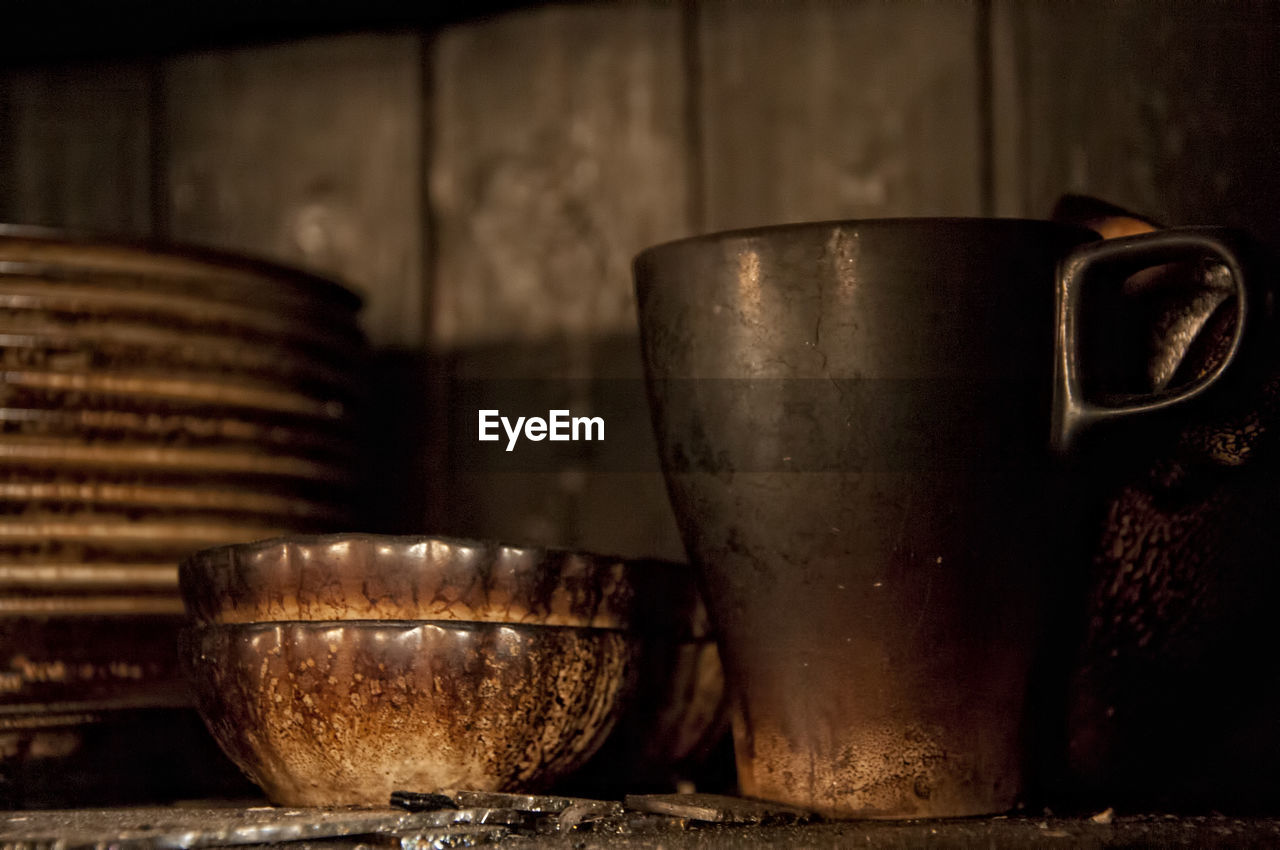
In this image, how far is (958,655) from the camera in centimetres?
43

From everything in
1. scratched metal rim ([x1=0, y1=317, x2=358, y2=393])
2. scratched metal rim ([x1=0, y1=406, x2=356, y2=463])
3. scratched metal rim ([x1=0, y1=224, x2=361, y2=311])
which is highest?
scratched metal rim ([x1=0, y1=224, x2=361, y2=311])

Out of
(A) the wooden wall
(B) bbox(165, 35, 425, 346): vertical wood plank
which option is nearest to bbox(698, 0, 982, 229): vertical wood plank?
(A) the wooden wall

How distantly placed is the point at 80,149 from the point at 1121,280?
608mm

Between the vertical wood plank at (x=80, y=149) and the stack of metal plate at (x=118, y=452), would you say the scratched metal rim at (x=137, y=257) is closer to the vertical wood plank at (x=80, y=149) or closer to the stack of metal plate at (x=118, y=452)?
the stack of metal plate at (x=118, y=452)

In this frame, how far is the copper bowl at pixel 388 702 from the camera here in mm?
401

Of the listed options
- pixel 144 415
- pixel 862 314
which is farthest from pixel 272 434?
pixel 862 314

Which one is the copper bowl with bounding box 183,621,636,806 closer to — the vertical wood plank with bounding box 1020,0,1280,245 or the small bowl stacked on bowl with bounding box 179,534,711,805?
the small bowl stacked on bowl with bounding box 179,534,711,805

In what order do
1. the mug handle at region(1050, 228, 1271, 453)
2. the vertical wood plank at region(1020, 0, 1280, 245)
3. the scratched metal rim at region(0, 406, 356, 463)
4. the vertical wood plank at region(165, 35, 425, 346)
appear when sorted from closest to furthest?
the mug handle at region(1050, 228, 1271, 453)
the scratched metal rim at region(0, 406, 356, 463)
the vertical wood plank at region(1020, 0, 1280, 245)
the vertical wood plank at region(165, 35, 425, 346)

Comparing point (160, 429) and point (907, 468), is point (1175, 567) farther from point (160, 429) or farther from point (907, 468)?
point (160, 429)

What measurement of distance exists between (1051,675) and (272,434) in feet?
1.10

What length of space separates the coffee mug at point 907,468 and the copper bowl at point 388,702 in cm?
9

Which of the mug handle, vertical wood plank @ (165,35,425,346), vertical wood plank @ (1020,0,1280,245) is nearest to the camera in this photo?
the mug handle

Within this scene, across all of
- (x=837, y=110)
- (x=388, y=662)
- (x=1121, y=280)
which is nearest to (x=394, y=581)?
(x=388, y=662)

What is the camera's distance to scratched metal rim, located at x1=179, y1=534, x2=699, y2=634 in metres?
0.40
